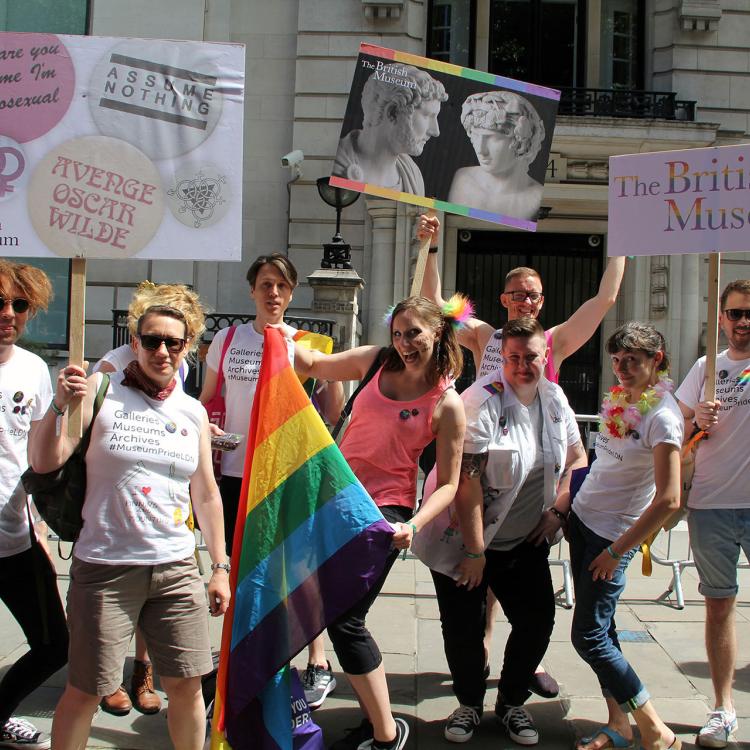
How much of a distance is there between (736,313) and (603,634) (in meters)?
1.62

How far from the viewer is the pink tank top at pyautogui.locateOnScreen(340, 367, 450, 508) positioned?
3551 millimetres

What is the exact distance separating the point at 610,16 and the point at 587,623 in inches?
470

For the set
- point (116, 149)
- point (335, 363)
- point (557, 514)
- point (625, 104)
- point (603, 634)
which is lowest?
point (603, 634)

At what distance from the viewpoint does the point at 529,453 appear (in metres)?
3.75

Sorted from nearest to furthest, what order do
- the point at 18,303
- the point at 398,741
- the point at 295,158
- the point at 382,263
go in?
1. the point at 398,741
2. the point at 18,303
3. the point at 295,158
4. the point at 382,263

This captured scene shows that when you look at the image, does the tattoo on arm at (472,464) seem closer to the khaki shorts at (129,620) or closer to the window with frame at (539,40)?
the khaki shorts at (129,620)

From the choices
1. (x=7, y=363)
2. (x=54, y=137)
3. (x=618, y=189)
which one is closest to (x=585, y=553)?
(x=618, y=189)

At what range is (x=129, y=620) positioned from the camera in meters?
3.03

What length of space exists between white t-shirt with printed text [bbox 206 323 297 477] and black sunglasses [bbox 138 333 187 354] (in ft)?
3.63

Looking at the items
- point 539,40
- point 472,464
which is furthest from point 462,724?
point 539,40

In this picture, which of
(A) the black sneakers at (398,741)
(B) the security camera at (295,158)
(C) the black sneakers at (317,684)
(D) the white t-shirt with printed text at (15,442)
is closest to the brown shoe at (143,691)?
(C) the black sneakers at (317,684)

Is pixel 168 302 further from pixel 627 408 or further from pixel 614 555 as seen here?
pixel 614 555

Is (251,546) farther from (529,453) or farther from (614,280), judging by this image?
(614,280)

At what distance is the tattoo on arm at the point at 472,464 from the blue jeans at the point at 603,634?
1.97 ft
